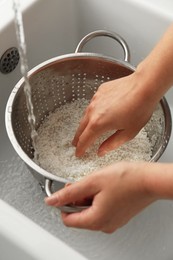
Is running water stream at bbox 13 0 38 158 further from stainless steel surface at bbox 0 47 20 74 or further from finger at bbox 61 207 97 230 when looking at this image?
finger at bbox 61 207 97 230

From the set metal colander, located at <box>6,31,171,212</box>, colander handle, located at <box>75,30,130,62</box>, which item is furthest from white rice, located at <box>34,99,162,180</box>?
colander handle, located at <box>75,30,130,62</box>

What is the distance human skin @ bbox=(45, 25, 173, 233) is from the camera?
1.84 feet

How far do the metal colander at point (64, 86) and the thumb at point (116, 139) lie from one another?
0.17 feet

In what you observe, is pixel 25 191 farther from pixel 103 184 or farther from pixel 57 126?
pixel 103 184

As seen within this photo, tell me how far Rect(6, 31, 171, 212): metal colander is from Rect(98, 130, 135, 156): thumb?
0.17ft

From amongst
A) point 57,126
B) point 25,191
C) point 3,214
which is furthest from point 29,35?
point 3,214

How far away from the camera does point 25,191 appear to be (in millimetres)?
854

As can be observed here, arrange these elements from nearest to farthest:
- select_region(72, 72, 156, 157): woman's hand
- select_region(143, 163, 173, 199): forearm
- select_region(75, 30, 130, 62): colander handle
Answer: select_region(143, 163, 173, 199): forearm
select_region(72, 72, 156, 157): woman's hand
select_region(75, 30, 130, 62): colander handle

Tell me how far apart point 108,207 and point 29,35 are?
1.27 feet

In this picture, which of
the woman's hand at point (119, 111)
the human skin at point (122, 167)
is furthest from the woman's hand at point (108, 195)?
the woman's hand at point (119, 111)

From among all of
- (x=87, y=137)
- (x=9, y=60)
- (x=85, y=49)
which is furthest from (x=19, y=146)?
(x=85, y=49)

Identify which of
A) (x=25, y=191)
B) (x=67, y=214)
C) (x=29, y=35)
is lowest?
(x=25, y=191)

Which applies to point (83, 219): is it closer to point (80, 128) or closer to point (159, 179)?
point (159, 179)

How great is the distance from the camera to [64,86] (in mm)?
858
